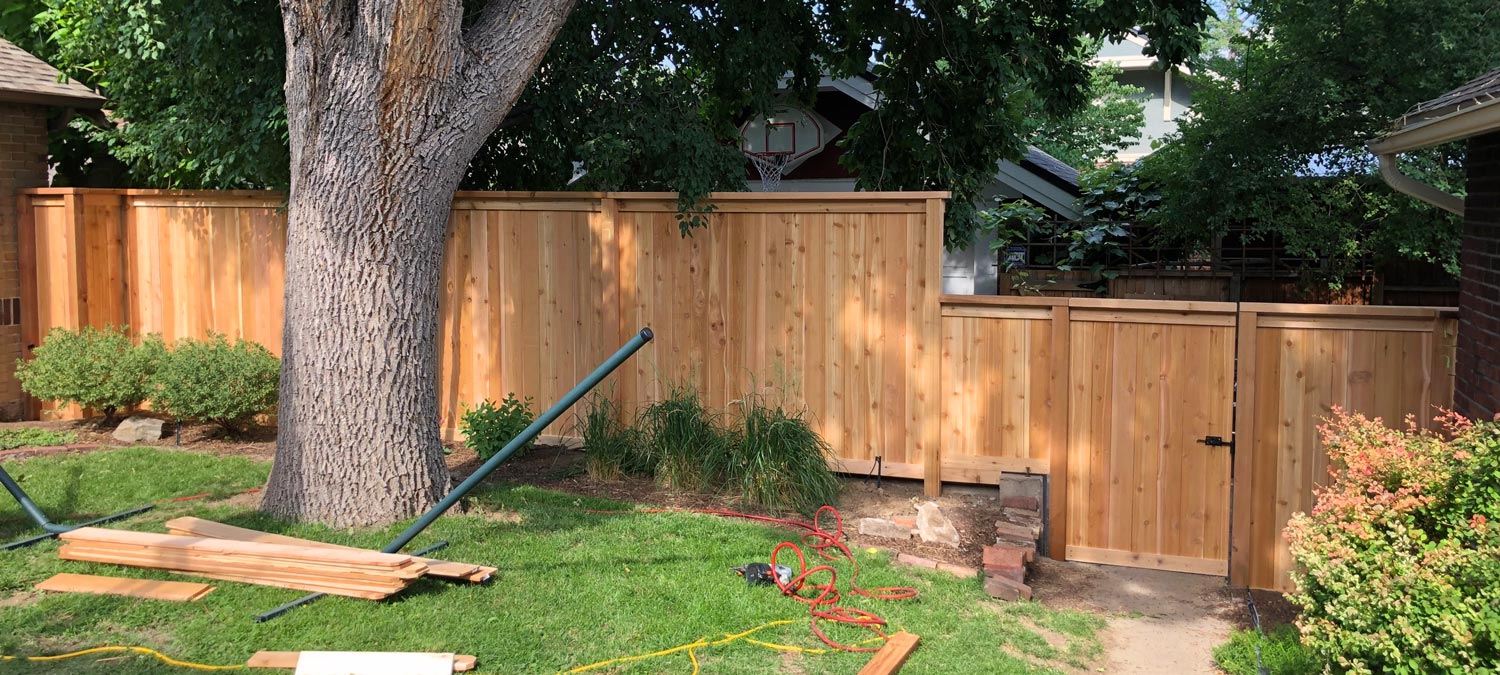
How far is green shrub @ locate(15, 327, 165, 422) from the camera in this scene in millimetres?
9281

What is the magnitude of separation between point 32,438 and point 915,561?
7128 millimetres

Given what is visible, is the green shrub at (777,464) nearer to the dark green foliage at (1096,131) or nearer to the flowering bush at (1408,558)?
the flowering bush at (1408,558)

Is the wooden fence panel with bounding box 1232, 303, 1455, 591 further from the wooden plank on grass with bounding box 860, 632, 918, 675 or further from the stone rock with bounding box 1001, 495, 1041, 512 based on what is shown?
the wooden plank on grass with bounding box 860, 632, 918, 675

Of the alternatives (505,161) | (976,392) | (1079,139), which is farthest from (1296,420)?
(1079,139)

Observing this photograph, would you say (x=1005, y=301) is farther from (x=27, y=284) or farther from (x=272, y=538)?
(x=27, y=284)

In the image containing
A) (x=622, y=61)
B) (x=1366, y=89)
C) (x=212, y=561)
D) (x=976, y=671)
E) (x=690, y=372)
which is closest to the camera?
(x=976, y=671)

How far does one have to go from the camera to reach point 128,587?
559cm

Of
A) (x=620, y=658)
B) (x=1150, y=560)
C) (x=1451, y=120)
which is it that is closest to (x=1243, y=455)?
(x=1150, y=560)

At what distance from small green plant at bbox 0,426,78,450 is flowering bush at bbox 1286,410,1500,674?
29.0ft

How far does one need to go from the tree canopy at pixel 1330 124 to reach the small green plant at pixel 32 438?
11.8 meters

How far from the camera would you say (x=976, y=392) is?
318 inches

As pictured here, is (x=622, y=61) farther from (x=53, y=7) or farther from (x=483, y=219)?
(x=53, y=7)

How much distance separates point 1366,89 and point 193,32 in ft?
37.1

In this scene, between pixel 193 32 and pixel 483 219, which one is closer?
pixel 193 32
